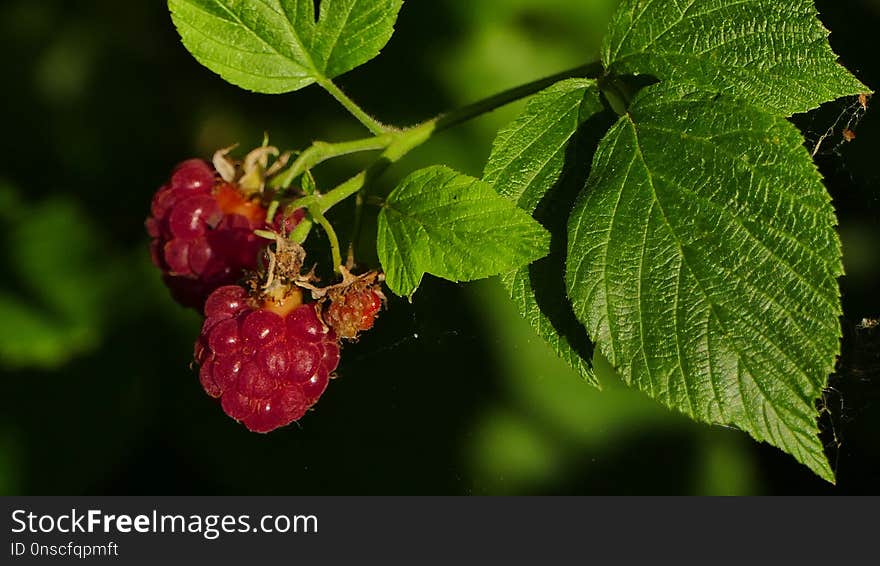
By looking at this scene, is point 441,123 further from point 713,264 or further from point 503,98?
point 713,264

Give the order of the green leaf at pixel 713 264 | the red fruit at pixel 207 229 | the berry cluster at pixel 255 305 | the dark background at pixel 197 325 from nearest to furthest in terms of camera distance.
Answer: the green leaf at pixel 713 264, the berry cluster at pixel 255 305, the red fruit at pixel 207 229, the dark background at pixel 197 325

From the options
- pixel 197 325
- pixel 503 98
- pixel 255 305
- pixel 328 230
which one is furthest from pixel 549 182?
pixel 197 325

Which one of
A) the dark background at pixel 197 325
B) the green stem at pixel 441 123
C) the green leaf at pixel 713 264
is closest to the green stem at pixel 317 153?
the green stem at pixel 441 123

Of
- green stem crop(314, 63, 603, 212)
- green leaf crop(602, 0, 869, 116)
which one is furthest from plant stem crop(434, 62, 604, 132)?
green leaf crop(602, 0, 869, 116)

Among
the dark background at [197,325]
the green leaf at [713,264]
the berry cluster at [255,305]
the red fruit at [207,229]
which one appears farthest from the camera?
the dark background at [197,325]

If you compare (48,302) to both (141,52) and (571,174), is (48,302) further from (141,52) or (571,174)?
(571,174)

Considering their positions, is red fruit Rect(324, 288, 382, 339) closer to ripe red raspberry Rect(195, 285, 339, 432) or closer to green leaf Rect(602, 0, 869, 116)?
ripe red raspberry Rect(195, 285, 339, 432)

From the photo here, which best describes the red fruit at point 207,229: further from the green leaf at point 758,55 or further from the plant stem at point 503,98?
the green leaf at point 758,55

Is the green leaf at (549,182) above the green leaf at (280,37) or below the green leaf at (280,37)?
below
